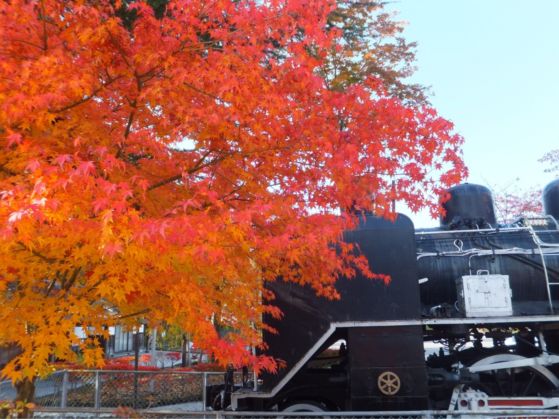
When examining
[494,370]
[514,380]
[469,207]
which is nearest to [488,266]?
[469,207]

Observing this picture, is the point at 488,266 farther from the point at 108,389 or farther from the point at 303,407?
the point at 108,389

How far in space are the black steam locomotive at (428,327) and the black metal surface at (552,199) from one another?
1.54 feet

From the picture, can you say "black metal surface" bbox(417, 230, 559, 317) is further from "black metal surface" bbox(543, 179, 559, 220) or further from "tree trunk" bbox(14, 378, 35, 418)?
"tree trunk" bbox(14, 378, 35, 418)

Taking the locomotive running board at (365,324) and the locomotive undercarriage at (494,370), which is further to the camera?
the locomotive undercarriage at (494,370)

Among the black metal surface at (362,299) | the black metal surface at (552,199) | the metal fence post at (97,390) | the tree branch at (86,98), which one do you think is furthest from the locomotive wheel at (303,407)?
the black metal surface at (552,199)

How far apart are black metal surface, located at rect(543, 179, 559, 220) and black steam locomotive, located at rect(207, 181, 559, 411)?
0.47 meters

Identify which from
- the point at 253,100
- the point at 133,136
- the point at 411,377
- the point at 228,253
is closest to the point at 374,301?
the point at 411,377

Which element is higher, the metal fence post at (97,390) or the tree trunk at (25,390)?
the tree trunk at (25,390)

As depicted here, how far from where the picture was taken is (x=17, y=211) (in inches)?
115

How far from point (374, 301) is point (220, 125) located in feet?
10.3

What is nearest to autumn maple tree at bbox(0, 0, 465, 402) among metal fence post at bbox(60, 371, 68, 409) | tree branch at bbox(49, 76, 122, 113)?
tree branch at bbox(49, 76, 122, 113)

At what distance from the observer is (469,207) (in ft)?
26.2

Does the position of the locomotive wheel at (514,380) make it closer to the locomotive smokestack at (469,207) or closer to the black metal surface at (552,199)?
the locomotive smokestack at (469,207)

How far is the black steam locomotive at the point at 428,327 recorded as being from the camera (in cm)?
593
